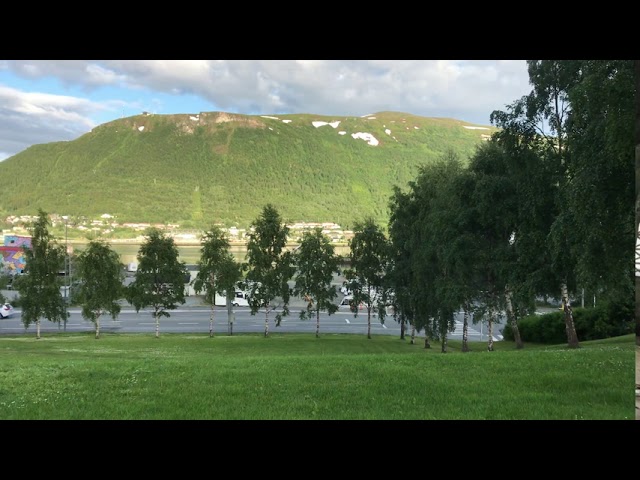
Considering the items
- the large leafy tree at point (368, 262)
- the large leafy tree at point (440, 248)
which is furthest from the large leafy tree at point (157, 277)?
the large leafy tree at point (440, 248)

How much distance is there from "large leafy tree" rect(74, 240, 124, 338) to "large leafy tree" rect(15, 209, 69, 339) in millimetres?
1123

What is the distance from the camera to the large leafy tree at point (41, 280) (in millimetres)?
21891

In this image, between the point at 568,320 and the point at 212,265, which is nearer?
the point at 568,320

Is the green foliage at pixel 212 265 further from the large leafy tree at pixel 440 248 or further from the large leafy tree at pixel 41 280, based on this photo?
the large leafy tree at pixel 440 248

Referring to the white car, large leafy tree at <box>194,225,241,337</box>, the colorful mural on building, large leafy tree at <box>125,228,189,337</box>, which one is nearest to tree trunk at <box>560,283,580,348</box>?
large leafy tree at <box>194,225,241,337</box>

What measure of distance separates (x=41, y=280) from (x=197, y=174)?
91.3 feet

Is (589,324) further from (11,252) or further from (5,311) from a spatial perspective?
(11,252)

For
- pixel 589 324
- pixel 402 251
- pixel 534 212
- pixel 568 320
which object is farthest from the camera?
pixel 402 251

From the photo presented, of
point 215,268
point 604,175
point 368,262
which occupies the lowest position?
point 215,268

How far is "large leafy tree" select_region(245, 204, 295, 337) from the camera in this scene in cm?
2348

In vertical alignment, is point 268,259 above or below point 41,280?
above

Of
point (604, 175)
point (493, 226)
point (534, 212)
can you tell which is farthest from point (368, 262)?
point (604, 175)

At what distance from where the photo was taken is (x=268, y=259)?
23.7 m

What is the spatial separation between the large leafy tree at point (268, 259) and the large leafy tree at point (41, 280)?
30.3ft
